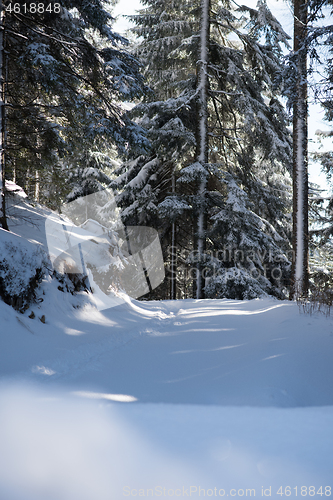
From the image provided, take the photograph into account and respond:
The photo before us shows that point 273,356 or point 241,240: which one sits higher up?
point 241,240

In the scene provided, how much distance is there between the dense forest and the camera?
7.98 m

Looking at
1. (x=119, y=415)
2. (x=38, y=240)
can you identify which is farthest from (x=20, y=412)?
(x=38, y=240)

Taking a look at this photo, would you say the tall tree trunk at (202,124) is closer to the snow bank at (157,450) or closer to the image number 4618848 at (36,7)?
the image number 4618848 at (36,7)

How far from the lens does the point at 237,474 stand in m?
2.17

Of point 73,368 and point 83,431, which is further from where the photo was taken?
point 73,368

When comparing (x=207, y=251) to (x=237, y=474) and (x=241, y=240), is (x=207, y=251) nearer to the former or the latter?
(x=241, y=240)

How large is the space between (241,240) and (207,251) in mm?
1519

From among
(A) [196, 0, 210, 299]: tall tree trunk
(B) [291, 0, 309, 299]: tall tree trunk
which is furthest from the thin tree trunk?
(B) [291, 0, 309, 299]: tall tree trunk

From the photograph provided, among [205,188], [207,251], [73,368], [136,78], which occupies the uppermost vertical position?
[136,78]
